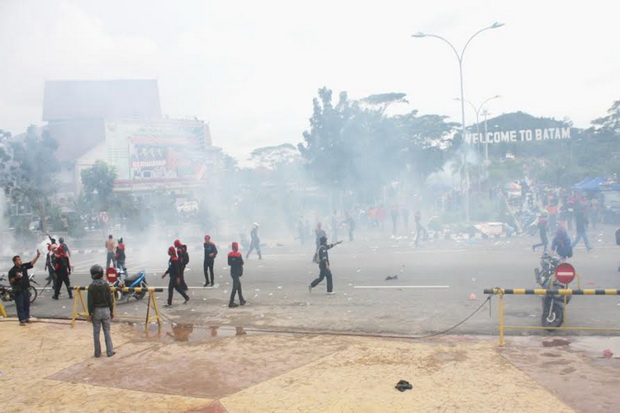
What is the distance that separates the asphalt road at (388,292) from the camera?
9.73 m

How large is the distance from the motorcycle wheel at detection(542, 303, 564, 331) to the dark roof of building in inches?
2449

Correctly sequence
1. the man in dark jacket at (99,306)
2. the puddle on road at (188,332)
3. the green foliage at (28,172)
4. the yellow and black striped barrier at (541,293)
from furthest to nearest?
the green foliage at (28,172), the puddle on road at (188,332), the man in dark jacket at (99,306), the yellow and black striped barrier at (541,293)

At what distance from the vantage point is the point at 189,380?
23.4ft

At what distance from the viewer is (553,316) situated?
8.73 metres

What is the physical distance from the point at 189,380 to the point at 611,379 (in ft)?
17.9

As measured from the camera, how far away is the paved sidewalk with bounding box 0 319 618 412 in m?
6.11

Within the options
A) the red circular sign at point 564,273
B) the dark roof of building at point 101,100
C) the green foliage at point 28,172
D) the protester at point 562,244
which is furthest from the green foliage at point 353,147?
the dark roof of building at point 101,100

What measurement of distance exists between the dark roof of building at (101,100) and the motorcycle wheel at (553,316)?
6220 cm

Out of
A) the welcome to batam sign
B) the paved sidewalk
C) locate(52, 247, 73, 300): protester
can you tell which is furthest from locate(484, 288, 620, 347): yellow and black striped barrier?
the welcome to batam sign

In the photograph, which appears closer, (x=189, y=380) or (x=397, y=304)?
(x=189, y=380)

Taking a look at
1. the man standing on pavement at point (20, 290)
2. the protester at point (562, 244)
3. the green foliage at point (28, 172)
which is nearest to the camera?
the man standing on pavement at point (20, 290)

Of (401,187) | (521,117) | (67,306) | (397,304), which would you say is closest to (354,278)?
(397,304)

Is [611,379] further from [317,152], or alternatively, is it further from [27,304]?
[317,152]

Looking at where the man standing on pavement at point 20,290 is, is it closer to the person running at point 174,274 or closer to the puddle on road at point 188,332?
the puddle on road at point 188,332
